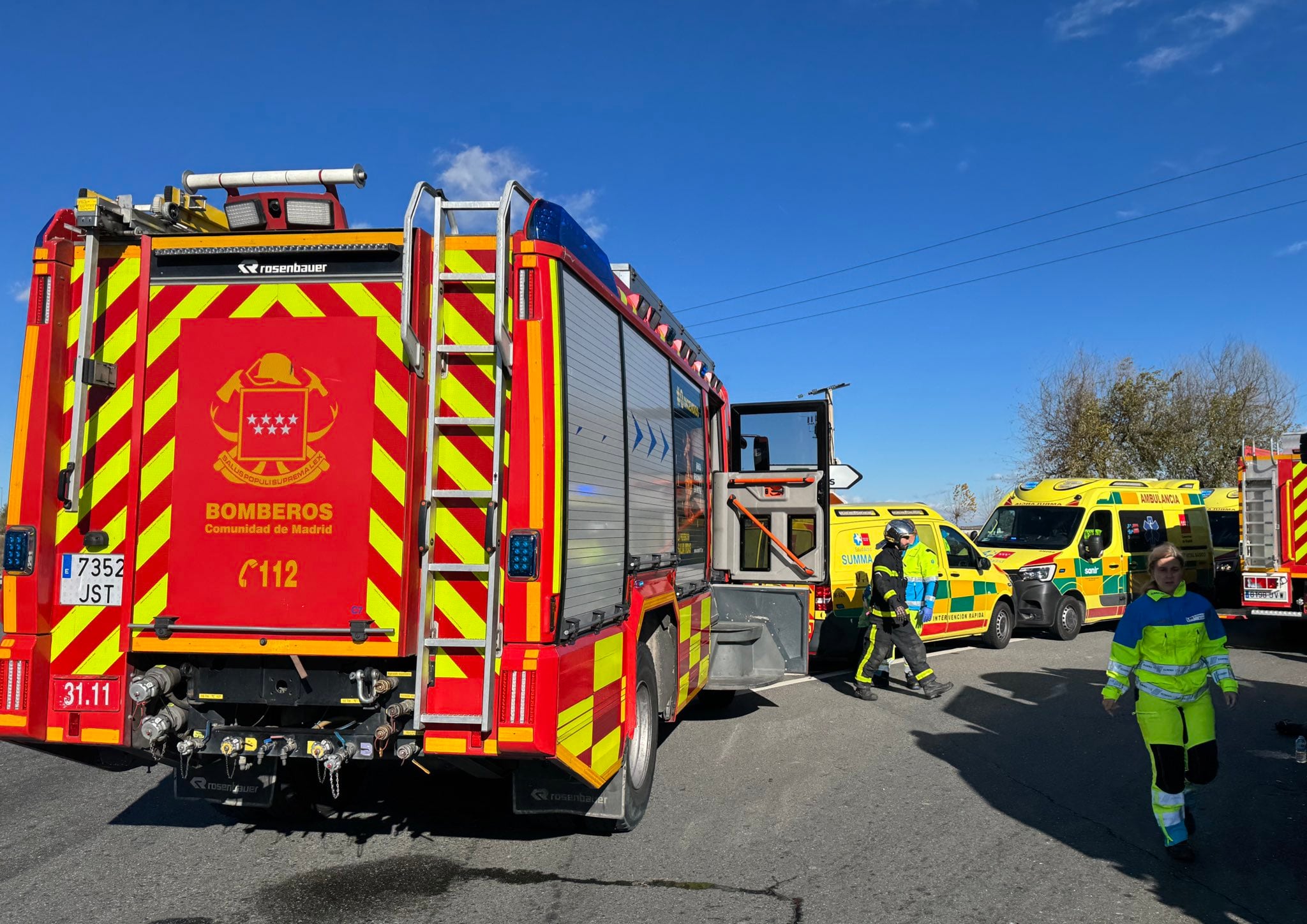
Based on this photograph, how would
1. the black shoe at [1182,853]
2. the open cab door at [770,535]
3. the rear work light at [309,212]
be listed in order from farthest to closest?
the open cab door at [770,535]
the black shoe at [1182,853]
the rear work light at [309,212]

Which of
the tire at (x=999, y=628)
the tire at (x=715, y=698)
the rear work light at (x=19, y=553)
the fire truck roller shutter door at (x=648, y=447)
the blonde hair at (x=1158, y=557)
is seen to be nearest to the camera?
the rear work light at (x=19, y=553)

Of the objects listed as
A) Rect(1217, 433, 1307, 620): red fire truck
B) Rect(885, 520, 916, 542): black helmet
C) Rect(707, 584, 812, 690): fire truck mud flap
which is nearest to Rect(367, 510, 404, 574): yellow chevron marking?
Rect(707, 584, 812, 690): fire truck mud flap

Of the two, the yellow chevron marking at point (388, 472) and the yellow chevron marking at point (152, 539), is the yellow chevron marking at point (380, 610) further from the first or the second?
the yellow chevron marking at point (152, 539)

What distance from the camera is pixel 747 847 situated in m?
5.37

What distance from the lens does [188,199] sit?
5164 mm

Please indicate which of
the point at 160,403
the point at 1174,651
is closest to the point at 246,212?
the point at 160,403

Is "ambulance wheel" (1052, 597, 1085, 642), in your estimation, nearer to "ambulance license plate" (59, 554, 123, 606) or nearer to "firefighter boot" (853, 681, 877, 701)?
"firefighter boot" (853, 681, 877, 701)

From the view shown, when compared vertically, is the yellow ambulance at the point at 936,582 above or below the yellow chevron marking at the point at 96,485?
below

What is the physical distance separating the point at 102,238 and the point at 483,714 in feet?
9.44

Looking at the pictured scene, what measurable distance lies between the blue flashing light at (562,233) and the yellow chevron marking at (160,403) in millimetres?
1803

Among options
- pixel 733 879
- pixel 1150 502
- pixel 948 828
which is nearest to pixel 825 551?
pixel 948 828

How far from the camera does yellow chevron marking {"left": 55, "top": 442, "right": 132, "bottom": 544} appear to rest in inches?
179

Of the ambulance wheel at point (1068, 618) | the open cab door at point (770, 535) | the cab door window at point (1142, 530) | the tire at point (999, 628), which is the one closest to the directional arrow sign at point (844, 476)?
the open cab door at point (770, 535)

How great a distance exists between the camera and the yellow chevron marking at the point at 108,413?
4.57 m
